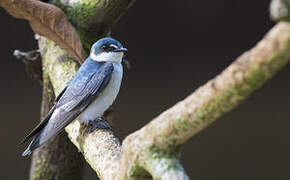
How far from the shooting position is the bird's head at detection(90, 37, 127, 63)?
237cm

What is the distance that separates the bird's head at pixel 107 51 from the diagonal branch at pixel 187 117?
668mm

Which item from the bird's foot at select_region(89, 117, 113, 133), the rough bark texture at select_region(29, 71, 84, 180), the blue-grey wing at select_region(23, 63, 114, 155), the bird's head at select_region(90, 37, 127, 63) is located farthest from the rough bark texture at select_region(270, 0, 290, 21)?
the rough bark texture at select_region(29, 71, 84, 180)

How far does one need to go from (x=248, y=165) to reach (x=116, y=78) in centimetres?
159

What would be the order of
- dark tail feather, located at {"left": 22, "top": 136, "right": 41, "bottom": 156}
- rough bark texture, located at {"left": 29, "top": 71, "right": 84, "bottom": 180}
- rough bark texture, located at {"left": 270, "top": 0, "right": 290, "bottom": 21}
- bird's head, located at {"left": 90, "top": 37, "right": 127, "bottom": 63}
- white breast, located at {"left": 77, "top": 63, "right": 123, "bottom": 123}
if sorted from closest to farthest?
rough bark texture, located at {"left": 270, "top": 0, "right": 290, "bottom": 21} → dark tail feather, located at {"left": 22, "top": 136, "right": 41, "bottom": 156} → white breast, located at {"left": 77, "top": 63, "right": 123, "bottom": 123} → bird's head, located at {"left": 90, "top": 37, "right": 127, "bottom": 63} → rough bark texture, located at {"left": 29, "top": 71, "right": 84, "bottom": 180}

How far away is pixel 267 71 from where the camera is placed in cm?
104

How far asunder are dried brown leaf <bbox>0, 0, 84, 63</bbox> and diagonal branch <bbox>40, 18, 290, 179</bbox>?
0.71 m

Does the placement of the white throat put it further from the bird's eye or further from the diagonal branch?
the diagonal branch

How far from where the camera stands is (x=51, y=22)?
7.70 feet

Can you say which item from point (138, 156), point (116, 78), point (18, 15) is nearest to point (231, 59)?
point (116, 78)

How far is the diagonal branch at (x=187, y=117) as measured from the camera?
1.02m

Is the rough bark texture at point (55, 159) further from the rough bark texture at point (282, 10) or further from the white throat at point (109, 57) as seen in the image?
the rough bark texture at point (282, 10)

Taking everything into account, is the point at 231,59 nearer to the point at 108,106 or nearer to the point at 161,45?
the point at 161,45

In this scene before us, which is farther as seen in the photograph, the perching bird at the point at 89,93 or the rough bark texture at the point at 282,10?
the perching bird at the point at 89,93

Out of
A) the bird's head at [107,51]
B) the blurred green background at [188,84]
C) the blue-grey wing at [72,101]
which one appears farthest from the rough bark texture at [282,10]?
the blurred green background at [188,84]
